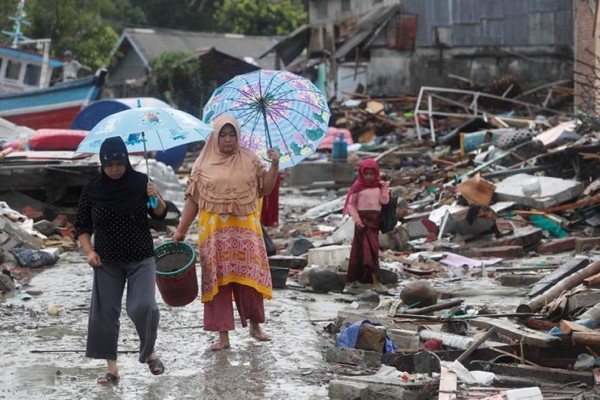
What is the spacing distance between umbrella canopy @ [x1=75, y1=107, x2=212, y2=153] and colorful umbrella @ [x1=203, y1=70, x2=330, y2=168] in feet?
1.59

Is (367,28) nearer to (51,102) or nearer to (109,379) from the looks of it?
(51,102)

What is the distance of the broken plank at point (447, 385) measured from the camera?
5887mm

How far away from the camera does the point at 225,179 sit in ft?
24.9

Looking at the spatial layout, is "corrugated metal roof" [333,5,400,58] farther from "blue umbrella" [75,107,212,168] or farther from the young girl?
"blue umbrella" [75,107,212,168]

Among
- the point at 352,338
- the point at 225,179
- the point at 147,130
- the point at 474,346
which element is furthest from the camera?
the point at 147,130

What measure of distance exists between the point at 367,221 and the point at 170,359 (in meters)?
4.14

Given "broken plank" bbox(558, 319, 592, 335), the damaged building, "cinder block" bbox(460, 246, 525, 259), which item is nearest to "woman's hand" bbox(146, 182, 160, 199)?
"broken plank" bbox(558, 319, 592, 335)

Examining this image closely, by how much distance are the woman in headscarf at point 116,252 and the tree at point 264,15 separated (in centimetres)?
4626

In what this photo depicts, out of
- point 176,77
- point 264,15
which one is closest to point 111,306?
point 176,77

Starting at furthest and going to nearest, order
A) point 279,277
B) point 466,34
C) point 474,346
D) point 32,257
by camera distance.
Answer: point 466,34
point 32,257
point 279,277
point 474,346

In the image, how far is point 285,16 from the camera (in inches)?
2063

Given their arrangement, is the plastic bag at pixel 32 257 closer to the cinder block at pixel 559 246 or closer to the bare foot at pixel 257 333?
the bare foot at pixel 257 333

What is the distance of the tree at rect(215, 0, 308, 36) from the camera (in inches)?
2056

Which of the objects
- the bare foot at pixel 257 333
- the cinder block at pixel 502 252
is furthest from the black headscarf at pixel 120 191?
the cinder block at pixel 502 252
